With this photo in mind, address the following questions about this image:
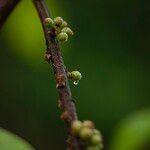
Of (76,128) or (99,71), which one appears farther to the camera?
(99,71)

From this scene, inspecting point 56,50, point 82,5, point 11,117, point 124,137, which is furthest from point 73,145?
point 11,117

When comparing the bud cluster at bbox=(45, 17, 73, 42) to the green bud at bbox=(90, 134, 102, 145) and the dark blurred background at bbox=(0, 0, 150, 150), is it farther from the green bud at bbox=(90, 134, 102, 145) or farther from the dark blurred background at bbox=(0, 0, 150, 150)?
the dark blurred background at bbox=(0, 0, 150, 150)

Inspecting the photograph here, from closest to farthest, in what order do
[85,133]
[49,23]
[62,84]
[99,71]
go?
1. [85,133]
2. [62,84]
3. [49,23]
4. [99,71]

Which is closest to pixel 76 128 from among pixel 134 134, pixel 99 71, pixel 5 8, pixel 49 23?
pixel 49 23

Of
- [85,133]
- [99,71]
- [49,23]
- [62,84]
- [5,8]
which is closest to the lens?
[85,133]

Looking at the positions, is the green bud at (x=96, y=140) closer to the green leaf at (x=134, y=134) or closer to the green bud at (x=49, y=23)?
the green bud at (x=49, y=23)

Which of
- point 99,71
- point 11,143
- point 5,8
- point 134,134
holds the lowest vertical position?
point 11,143

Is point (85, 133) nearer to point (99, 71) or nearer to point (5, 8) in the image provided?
point (5, 8)

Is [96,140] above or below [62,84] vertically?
below
